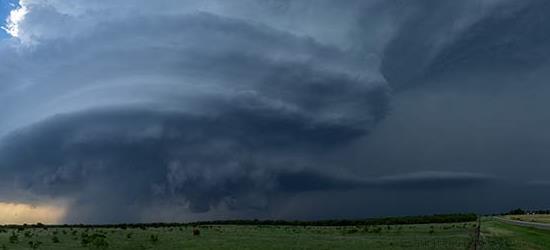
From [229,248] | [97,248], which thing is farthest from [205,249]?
[97,248]

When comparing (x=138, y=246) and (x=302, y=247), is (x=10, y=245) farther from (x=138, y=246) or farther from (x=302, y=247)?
(x=302, y=247)

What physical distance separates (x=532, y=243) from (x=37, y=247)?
48532 millimetres

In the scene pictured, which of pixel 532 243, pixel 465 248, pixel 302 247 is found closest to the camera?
pixel 465 248

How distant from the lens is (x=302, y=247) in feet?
188

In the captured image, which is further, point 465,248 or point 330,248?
point 330,248

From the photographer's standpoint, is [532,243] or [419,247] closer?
[419,247]

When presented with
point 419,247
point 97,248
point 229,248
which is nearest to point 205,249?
point 229,248

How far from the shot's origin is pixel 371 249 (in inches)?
2227

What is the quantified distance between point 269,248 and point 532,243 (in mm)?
28071

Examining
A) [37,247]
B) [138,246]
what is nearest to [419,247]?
[138,246]

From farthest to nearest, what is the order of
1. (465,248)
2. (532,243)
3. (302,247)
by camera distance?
(532,243) → (302,247) → (465,248)

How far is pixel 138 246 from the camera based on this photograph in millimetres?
57281

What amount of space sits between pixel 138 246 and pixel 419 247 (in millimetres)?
26699

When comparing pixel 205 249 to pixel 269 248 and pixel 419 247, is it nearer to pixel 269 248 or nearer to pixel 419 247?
pixel 269 248
